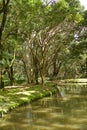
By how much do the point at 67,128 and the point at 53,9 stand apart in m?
20.5

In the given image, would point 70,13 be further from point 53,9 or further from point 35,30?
point 35,30

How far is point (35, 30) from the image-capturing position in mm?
38625

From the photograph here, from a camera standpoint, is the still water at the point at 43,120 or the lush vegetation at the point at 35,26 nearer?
the still water at the point at 43,120

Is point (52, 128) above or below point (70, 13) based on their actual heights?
below

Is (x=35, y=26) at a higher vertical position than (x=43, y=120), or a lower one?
higher

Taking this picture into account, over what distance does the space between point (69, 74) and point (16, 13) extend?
230 ft

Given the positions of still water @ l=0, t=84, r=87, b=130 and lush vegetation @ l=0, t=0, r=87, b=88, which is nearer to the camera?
still water @ l=0, t=84, r=87, b=130

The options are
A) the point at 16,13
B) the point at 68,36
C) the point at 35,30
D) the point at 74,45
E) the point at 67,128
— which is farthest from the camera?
the point at 74,45

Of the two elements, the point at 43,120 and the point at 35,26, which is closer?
the point at 43,120

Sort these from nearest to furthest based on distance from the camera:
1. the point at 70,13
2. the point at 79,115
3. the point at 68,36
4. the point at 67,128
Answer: the point at 67,128 < the point at 79,115 < the point at 70,13 < the point at 68,36

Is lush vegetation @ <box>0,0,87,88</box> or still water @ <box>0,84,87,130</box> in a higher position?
lush vegetation @ <box>0,0,87,88</box>

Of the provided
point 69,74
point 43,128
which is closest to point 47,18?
point 43,128

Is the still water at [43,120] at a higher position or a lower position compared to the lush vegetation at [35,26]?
lower

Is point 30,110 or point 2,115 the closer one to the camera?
point 2,115
